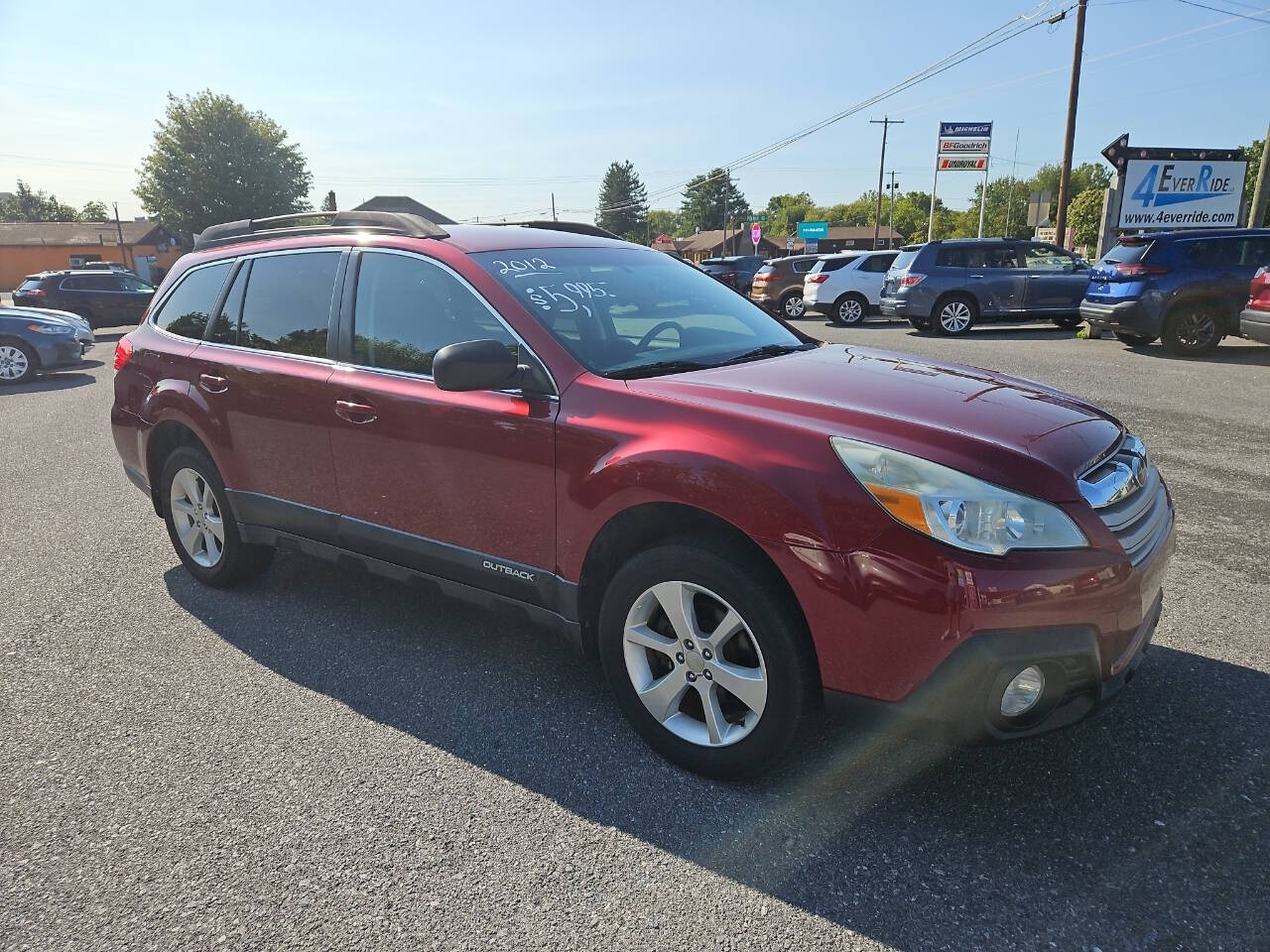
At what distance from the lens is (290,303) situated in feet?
12.4

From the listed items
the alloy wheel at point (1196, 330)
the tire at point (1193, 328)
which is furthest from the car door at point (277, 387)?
the alloy wheel at point (1196, 330)

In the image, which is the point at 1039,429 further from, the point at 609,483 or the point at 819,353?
the point at 609,483

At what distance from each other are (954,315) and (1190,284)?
4.54m

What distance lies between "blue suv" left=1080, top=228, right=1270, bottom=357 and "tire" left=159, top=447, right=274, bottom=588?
455 inches

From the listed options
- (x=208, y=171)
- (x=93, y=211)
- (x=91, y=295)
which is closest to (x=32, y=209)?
(x=93, y=211)

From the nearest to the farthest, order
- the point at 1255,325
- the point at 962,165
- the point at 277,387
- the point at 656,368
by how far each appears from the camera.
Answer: the point at 656,368 → the point at 277,387 → the point at 1255,325 → the point at 962,165

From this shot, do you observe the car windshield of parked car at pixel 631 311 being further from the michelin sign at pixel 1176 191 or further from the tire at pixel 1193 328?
the michelin sign at pixel 1176 191

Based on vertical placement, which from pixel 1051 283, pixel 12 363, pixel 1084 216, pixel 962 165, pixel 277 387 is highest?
pixel 962 165

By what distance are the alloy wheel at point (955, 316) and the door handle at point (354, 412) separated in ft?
46.0

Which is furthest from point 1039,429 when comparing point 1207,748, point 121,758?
point 121,758

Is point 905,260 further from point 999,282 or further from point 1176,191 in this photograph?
point 1176,191

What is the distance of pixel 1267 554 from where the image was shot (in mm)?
4352

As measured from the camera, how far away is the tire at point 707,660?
2361mm

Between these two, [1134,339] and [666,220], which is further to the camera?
[666,220]
